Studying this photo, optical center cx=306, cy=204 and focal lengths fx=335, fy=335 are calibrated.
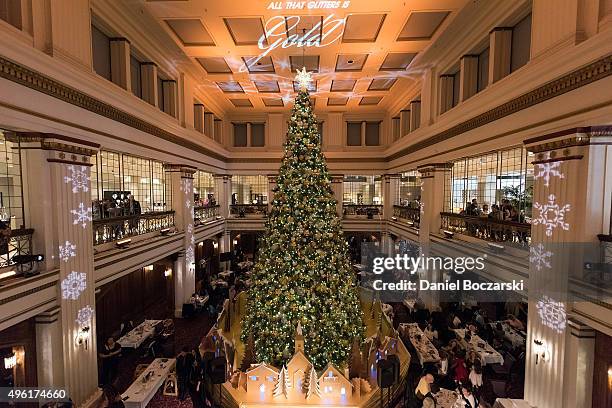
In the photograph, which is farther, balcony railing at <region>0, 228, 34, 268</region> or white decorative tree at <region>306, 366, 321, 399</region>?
white decorative tree at <region>306, 366, 321, 399</region>

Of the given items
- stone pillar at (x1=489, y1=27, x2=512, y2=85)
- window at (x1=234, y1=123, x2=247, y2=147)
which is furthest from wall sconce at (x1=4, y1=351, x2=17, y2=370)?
window at (x1=234, y1=123, x2=247, y2=147)

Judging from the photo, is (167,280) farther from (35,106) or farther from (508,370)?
(508,370)

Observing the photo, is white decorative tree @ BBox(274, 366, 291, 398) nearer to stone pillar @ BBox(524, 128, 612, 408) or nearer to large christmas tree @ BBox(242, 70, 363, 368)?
large christmas tree @ BBox(242, 70, 363, 368)

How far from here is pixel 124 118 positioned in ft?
28.6

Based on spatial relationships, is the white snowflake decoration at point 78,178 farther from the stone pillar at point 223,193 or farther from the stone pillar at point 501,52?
the stone pillar at point 223,193

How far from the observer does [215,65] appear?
1234 centimetres

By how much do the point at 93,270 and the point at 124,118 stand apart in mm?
3930

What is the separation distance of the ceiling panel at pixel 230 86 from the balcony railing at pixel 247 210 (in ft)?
24.2

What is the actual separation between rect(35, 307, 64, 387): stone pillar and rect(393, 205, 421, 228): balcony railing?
12102 millimetres

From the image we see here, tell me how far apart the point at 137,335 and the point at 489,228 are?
10545 millimetres

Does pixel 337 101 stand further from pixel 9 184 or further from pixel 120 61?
pixel 9 184

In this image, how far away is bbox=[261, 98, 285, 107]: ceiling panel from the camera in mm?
17086

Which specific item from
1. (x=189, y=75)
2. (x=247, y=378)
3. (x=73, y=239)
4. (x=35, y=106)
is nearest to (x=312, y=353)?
(x=247, y=378)

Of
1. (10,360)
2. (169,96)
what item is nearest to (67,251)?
(10,360)
